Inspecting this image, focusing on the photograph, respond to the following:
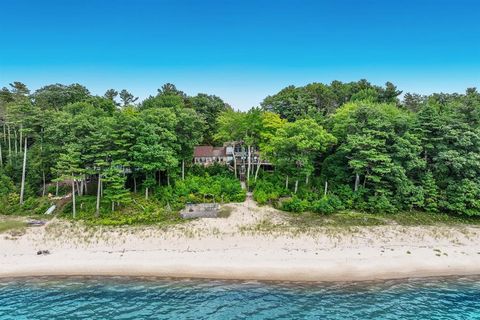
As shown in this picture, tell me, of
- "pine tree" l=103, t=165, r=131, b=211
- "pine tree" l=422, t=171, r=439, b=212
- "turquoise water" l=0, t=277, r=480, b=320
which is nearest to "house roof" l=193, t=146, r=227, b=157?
"pine tree" l=103, t=165, r=131, b=211

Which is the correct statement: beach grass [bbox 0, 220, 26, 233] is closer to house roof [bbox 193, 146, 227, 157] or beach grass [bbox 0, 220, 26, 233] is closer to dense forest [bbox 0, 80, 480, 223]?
dense forest [bbox 0, 80, 480, 223]

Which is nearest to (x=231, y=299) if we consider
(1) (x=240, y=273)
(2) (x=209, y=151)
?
(1) (x=240, y=273)

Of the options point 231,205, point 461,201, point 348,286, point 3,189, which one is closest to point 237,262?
point 348,286

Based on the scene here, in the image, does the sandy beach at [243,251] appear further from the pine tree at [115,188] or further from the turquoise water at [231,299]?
the pine tree at [115,188]

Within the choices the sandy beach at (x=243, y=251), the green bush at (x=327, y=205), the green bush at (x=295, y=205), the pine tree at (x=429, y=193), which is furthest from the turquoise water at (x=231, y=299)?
the green bush at (x=295, y=205)

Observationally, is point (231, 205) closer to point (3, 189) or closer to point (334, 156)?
point (334, 156)

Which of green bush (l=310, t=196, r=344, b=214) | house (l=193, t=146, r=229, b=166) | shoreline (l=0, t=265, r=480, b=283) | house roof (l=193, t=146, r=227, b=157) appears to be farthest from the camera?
house roof (l=193, t=146, r=227, b=157)

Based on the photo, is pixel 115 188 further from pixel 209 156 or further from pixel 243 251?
pixel 209 156
